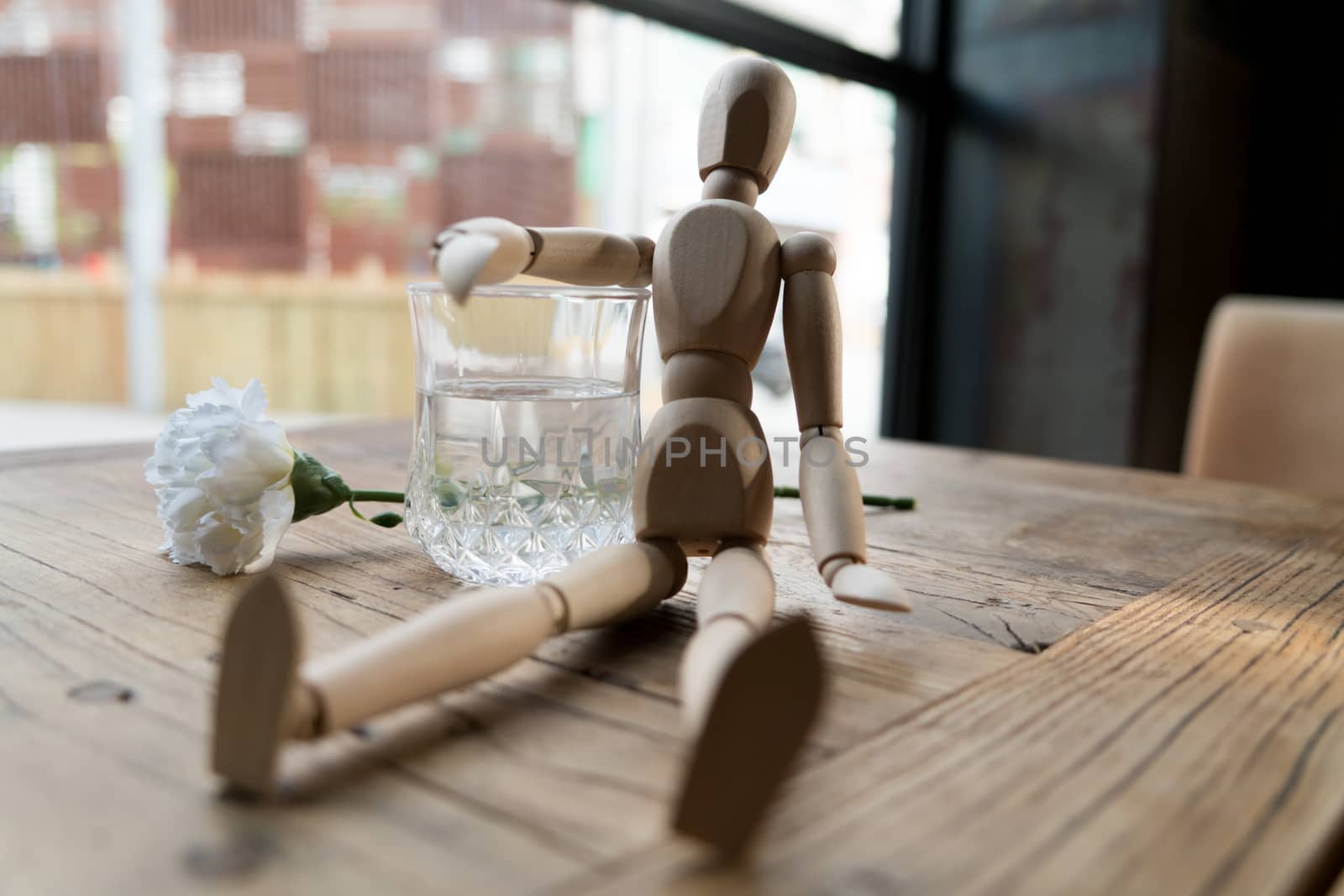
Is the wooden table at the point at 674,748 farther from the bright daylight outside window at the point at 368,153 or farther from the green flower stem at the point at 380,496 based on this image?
the bright daylight outside window at the point at 368,153

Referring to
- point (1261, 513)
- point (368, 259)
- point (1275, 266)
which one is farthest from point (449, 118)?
point (1275, 266)

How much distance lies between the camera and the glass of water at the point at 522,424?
54 cm

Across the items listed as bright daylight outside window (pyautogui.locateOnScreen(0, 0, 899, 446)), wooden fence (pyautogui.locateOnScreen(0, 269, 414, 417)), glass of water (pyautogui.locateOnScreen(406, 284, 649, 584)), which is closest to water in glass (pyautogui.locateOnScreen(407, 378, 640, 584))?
glass of water (pyautogui.locateOnScreen(406, 284, 649, 584))

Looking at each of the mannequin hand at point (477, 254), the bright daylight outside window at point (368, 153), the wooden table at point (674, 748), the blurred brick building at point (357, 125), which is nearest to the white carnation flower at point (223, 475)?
the wooden table at point (674, 748)

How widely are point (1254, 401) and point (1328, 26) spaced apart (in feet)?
7.65

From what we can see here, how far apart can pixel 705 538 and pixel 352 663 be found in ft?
0.70

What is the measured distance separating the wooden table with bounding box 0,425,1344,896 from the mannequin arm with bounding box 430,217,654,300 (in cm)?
18

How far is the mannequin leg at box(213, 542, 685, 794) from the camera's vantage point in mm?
306

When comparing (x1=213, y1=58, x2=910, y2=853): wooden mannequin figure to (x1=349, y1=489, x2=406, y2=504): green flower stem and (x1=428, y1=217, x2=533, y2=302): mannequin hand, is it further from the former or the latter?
(x1=349, y1=489, x2=406, y2=504): green flower stem

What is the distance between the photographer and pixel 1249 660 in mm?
488

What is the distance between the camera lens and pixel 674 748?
1.21ft

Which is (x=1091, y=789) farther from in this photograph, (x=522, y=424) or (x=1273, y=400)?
(x=1273, y=400)

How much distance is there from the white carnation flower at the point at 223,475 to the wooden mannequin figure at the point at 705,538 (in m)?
0.15

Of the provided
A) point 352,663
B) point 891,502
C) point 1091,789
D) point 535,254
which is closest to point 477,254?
point 535,254
